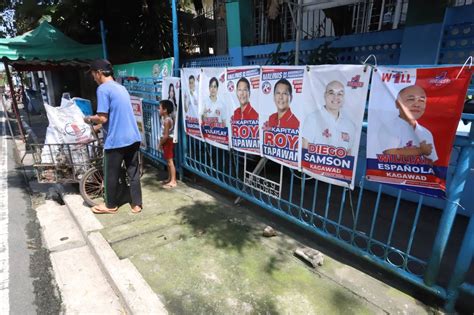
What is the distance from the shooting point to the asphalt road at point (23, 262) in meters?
2.69

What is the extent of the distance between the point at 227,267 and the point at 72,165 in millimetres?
2875

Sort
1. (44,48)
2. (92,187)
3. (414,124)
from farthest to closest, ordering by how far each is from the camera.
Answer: (44,48)
(92,187)
(414,124)

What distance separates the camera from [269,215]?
4.10 metres

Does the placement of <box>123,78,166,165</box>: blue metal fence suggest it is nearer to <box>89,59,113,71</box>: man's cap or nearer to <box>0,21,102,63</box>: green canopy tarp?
<box>89,59,113,71</box>: man's cap

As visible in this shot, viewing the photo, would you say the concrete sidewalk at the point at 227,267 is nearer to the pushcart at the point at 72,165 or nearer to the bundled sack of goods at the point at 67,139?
the pushcart at the point at 72,165

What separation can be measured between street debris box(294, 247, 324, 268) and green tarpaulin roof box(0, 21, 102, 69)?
8.30 meters

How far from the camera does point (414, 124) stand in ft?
7.11

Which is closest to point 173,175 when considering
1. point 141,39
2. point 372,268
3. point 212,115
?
point 212,115

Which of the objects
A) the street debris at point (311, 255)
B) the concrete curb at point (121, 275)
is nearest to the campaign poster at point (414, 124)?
the street debris at point (311, 255)

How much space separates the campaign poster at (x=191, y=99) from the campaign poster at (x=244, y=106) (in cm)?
76

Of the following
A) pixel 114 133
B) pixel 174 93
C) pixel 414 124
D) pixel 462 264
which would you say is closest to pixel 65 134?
pixel 114 133

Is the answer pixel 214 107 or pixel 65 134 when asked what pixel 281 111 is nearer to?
pixel 214 107

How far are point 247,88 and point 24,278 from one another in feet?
9.92

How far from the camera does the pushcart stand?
4.35 m
